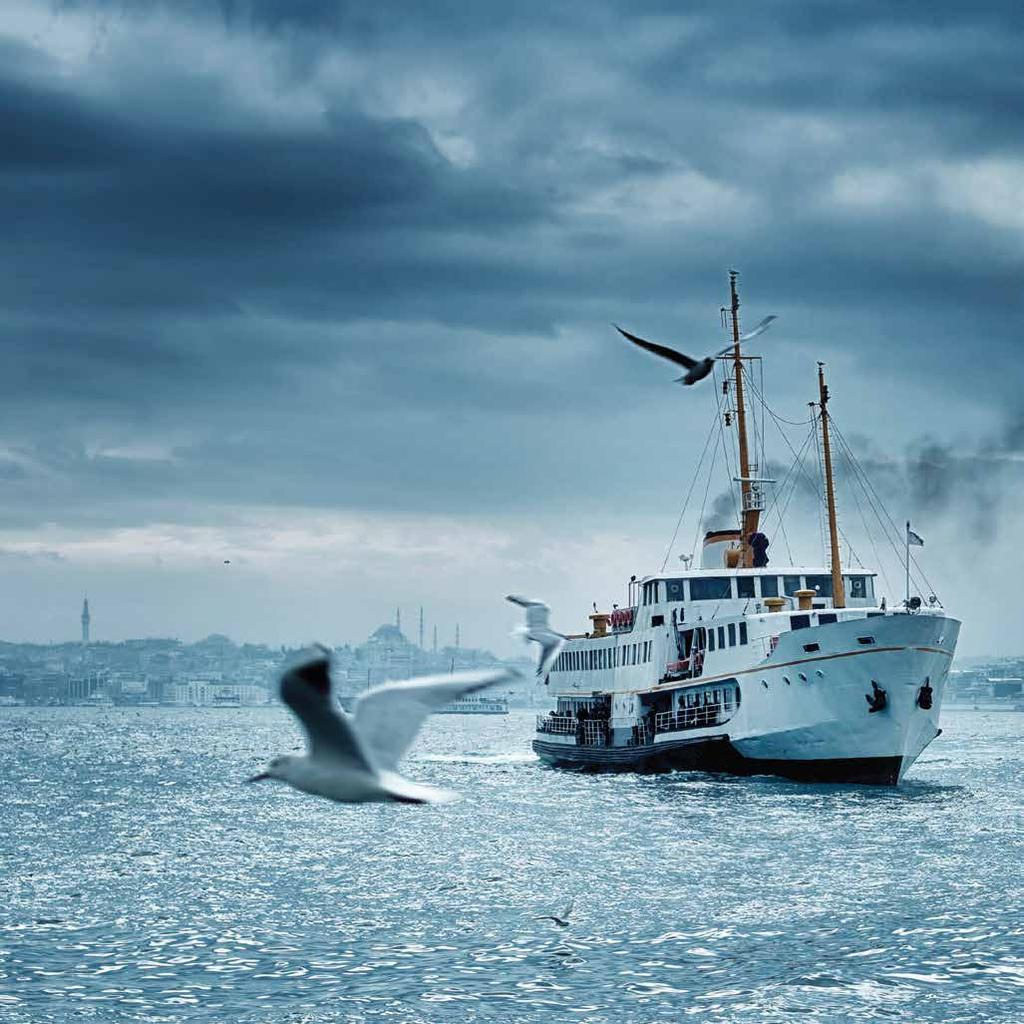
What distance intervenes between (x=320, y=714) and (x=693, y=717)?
183 ft

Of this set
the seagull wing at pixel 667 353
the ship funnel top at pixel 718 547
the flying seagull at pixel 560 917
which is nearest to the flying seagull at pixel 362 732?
the seagull wing at pixel 667 353

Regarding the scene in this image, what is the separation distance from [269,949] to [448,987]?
5.75 metres

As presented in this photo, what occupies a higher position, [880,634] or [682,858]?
[880,634]

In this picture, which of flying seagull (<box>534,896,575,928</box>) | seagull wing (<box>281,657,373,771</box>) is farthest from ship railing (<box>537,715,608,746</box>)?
seagull wing (<box>281,657,373,771</box>)

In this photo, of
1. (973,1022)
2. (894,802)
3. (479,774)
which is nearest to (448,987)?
(973,1022)

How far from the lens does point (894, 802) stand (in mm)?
61000

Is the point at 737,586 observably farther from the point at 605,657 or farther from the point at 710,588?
the point at 605,657

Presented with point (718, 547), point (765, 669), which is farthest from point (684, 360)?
point (718, 547)

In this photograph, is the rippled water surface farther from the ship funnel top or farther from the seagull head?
the seagull head

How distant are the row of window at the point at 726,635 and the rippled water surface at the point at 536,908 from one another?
624 centimetres

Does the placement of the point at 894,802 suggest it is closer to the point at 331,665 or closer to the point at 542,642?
the point at 542,642

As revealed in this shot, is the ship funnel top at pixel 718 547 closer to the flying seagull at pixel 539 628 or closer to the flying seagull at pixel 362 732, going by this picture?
the flying seagull at pixel 539 628

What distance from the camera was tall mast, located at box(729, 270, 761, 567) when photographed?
2840 inches

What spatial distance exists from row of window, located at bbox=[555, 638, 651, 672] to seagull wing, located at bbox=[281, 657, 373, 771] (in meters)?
58.3
